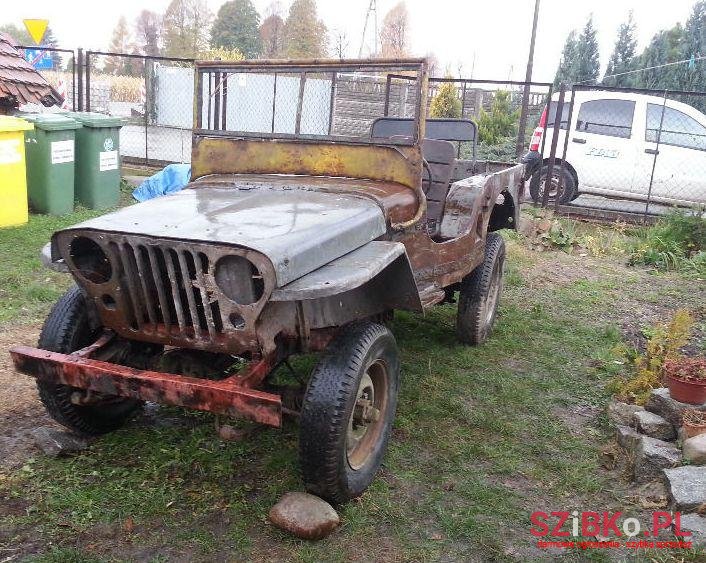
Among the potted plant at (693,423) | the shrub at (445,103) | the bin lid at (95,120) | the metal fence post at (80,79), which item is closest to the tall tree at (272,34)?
the shrub at (445,103)

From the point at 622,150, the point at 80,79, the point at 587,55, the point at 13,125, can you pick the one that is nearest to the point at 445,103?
the point at 622,150

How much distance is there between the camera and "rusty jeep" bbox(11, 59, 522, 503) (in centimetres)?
270

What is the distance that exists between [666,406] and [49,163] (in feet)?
22.4

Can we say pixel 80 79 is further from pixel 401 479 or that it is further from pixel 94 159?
pixel 401 479

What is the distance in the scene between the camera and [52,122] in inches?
309

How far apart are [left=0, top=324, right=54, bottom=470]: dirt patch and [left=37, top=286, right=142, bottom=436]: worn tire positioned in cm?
26

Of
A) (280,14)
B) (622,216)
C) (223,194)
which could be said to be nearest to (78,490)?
(223,194)

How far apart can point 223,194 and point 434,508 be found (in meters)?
1.81

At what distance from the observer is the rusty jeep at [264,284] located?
106 inches

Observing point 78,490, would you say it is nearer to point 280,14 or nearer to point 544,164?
point 544,164

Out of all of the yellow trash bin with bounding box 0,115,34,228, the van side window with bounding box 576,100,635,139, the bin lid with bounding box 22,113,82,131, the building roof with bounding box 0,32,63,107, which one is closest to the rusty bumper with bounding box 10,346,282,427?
the yellow trash bin with bounding box 0,115,34,228

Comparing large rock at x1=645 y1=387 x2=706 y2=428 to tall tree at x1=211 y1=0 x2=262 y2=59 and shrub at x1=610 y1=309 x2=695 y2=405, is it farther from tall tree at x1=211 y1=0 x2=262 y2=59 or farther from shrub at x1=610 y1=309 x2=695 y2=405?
tall tree at x1=211 y1=0 x2=262 y2=59

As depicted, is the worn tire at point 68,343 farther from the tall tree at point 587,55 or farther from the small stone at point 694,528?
the tall tree at point 587,55

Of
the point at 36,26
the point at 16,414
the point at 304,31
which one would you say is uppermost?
the point at 304,31
